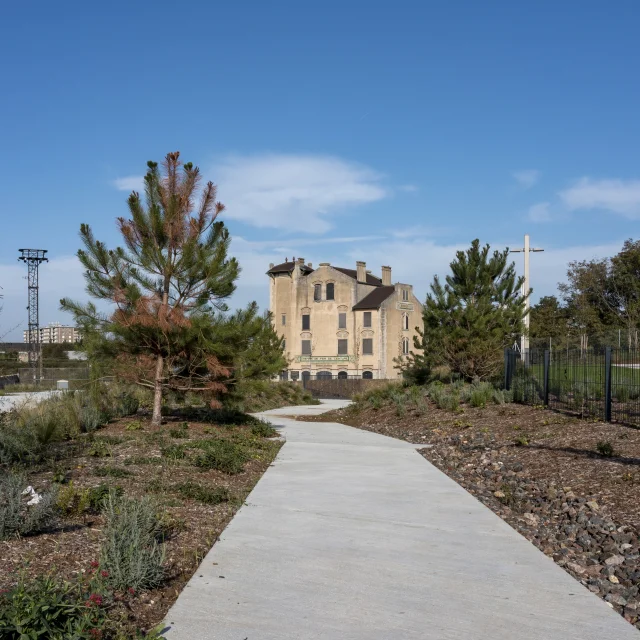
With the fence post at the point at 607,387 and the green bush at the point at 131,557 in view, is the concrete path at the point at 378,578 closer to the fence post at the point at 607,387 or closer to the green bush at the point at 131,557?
the green bush at the point at 131,557

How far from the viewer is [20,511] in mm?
6496

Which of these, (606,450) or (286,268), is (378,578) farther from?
(286,268)

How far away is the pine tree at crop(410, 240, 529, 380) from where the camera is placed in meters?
24.0

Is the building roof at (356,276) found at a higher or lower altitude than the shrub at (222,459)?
higher

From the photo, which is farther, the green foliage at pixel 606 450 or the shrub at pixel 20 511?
the green foliage at pixel 606 450

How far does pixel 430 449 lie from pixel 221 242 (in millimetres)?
5986

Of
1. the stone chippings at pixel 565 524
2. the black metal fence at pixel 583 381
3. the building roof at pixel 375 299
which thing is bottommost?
the stone chippings at pixel 565 524

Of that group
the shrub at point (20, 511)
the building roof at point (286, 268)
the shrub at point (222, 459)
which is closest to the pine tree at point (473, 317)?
the shrub at point (222, 459)

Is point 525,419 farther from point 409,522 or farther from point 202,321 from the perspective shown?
point 409,522

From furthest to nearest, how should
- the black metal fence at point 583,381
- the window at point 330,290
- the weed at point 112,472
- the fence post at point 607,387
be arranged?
the window at point 330,290, the black metal fence at point 583,381, the fence post at point 607,387, the weed at point 112,472

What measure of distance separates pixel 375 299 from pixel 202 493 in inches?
1960

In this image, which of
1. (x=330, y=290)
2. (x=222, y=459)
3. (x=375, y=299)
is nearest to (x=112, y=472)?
(x=222, y=459)

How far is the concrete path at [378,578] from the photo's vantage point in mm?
4676

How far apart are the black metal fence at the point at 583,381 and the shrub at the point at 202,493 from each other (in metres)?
8.66
